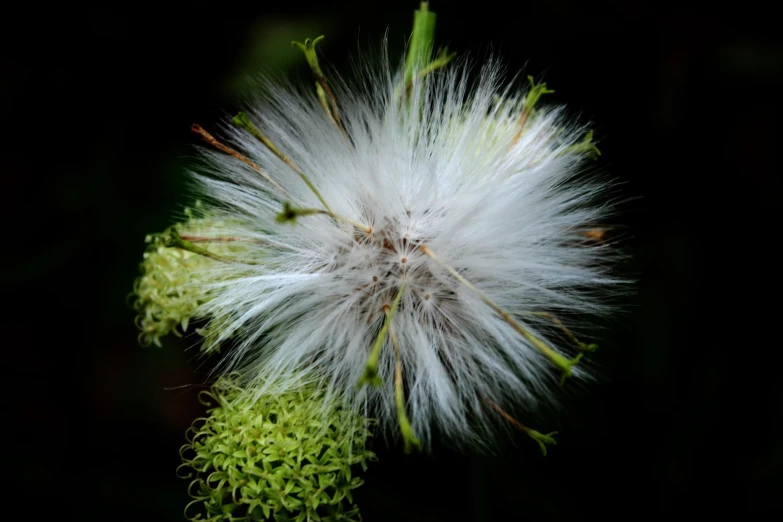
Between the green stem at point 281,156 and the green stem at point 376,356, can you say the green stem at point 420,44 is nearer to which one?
the green stem at point 281,156

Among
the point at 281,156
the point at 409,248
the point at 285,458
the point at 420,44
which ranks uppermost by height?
the point at 420,44

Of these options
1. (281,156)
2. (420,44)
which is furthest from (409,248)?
(420,44)

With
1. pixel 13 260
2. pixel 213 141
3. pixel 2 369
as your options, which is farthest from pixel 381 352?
pixel 2 369

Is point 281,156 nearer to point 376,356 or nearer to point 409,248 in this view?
point 409,248

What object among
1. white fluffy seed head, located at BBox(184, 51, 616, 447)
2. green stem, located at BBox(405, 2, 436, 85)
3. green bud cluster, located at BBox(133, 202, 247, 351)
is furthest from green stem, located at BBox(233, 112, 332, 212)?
green stem, located at BBox(405, 2, 436, 85)

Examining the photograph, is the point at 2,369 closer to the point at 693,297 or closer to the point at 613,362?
the point at 613,362

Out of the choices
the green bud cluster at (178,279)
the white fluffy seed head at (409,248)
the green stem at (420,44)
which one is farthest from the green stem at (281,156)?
the green stem at (420,44)
